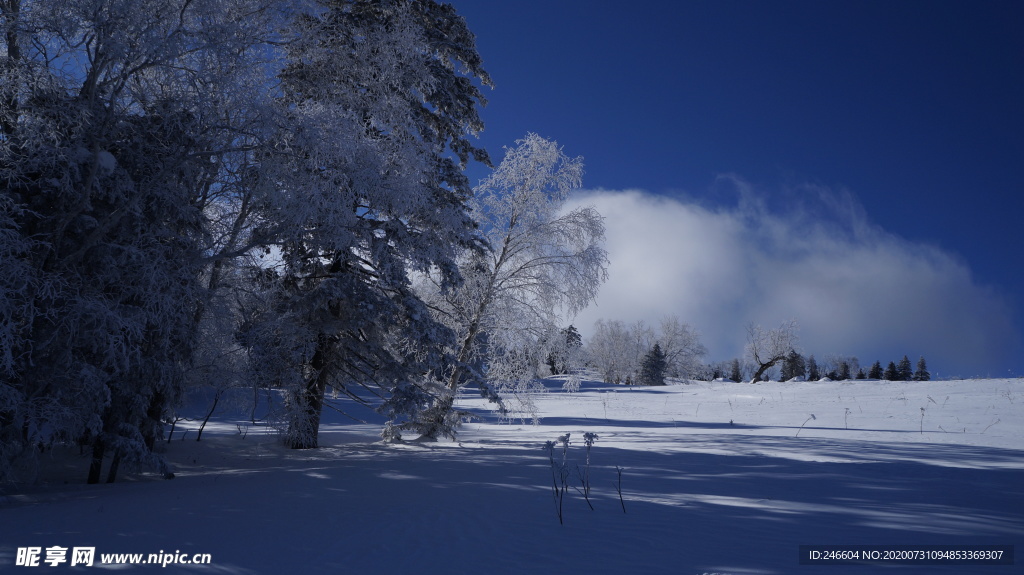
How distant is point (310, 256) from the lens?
34.5ft

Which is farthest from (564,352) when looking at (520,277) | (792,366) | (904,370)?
(904,370)

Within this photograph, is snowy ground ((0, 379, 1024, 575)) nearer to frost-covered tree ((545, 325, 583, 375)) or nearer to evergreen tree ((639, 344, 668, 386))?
frost-covered tree ((545, 325, 583, 375))

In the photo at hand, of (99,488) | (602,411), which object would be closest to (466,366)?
(99,488)

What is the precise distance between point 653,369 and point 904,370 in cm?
3100

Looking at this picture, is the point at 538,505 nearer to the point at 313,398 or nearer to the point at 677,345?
the point at 313,398

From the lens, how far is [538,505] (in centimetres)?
629

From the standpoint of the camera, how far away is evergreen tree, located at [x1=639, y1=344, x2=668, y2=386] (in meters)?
59.5

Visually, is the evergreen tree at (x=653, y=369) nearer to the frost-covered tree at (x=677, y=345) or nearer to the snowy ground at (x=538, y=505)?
the frost-covered tree at (x=677, y=345)

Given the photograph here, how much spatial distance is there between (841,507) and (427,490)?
16.9 ft

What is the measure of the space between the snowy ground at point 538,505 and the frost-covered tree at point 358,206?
2046mm

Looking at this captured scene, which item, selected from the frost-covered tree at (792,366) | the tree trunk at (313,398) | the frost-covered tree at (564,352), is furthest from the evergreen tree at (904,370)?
the tree trunk at (313,398)

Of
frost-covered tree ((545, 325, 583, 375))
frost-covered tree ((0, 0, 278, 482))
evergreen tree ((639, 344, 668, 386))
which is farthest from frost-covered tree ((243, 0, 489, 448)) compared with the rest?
evergreen tree ((639, 344, 668, 386))

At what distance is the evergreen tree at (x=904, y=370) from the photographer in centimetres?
5938

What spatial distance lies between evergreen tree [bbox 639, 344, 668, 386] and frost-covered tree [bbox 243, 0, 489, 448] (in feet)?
170
